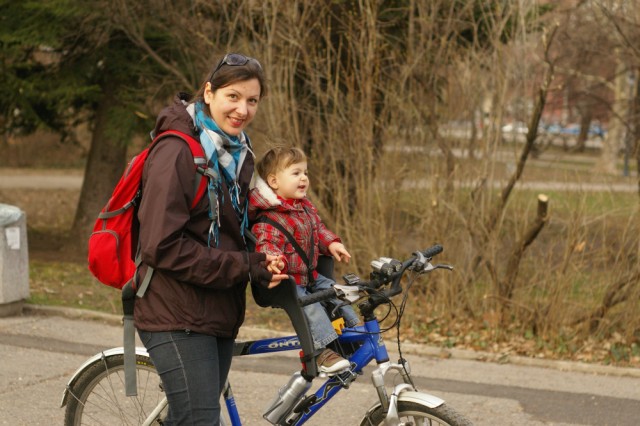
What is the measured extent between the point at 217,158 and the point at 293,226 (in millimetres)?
502

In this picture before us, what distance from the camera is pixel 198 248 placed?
3.20 m

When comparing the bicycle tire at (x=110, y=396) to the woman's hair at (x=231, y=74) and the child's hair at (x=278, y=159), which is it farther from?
the woman's hair at (x=231, y=74)

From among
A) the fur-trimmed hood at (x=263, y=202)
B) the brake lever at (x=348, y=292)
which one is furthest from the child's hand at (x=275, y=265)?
the fur-trimmed hood at (x=263, y=202)

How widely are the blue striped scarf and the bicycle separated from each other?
357mm

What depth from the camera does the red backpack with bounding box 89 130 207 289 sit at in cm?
335

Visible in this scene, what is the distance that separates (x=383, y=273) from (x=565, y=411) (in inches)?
125

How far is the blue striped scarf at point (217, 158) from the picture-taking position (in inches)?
130

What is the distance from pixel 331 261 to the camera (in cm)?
396

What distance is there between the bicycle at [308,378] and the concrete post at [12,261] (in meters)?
4.32

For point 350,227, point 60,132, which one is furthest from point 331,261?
point 60,132

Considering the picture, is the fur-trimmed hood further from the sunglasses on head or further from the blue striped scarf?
the sunglasses on head

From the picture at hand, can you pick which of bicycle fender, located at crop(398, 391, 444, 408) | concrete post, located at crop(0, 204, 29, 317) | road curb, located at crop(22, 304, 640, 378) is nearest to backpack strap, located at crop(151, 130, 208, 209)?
bicycle fender, located at crop(398, 391, 444, 408)

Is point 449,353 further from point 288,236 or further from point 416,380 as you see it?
point 288,236

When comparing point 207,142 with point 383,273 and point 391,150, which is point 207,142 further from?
point 391,150
